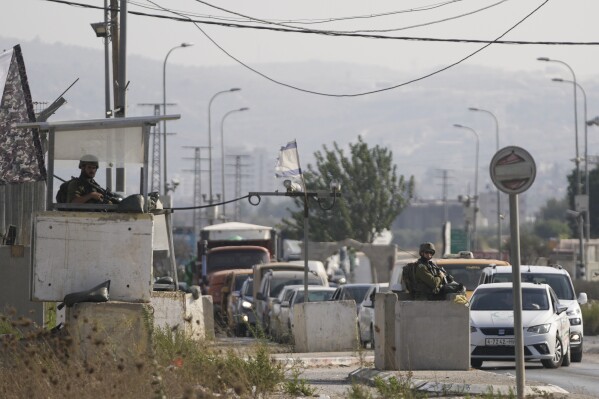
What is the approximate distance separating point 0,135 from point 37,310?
174 inches

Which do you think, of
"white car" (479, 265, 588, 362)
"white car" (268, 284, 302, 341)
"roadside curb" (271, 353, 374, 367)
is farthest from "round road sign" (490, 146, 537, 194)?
"white car" (268, 284, 302, 341)

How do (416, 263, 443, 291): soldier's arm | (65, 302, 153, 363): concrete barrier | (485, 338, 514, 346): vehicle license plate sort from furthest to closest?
(485, 338, 514, 346): vehicle license plate, (416, 263, 443, 291): soldier's arm, (65, 302, 153, 363): concrete barrier

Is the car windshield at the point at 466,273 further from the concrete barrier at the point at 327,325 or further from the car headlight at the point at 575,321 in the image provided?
the car headlight at the point at 575,321

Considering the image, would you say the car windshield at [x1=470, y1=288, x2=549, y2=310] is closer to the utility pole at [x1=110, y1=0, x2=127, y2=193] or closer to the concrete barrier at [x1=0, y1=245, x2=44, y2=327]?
the utility pole at [x1=110, y1=0, x2=127, y2=193]

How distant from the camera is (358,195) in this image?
8025 cm

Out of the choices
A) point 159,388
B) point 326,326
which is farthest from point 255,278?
point 159,388

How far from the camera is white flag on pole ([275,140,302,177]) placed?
2914 cm

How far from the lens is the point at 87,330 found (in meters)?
14.8

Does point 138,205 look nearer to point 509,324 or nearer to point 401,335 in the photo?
point 401,335

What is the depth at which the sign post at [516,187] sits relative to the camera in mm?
14172

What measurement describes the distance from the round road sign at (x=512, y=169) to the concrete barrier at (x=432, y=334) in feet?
12.8

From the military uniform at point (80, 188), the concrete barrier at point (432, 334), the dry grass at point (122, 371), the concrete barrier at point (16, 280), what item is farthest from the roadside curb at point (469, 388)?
the concrete barrier at point (16, 280)

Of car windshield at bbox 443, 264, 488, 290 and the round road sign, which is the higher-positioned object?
the round road sign

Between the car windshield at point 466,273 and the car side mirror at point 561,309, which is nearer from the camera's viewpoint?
the car side mirror at point 561,309
